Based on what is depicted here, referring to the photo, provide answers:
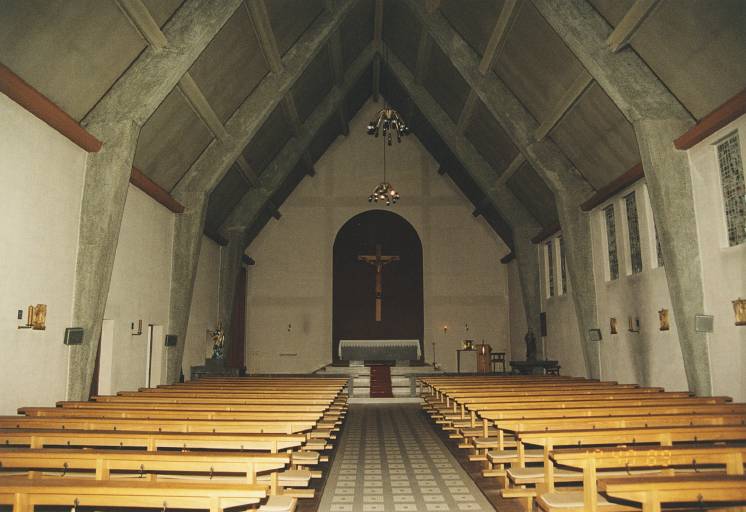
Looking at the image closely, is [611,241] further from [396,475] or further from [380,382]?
[396,475]

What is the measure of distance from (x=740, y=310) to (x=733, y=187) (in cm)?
170

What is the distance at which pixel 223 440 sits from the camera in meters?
4.23

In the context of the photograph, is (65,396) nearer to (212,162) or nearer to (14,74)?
(14,74)

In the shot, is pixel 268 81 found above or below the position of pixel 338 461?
above

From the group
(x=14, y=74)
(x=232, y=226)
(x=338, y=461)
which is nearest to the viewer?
(x=14, y=74)

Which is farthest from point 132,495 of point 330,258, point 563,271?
point 330,258

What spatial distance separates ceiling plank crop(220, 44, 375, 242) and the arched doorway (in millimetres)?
4665

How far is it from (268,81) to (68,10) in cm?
544

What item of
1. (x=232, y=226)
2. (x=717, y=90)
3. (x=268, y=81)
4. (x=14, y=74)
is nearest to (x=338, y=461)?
(x=14, y=74)

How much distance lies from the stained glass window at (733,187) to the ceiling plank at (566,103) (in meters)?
2.51

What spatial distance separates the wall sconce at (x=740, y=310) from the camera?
7.17m

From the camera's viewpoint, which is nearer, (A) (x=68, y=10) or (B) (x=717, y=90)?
(A) (x=68, y=10)

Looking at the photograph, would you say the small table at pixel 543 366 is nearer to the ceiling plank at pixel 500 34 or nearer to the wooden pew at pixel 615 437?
the ceiling plank at pixel 500 34

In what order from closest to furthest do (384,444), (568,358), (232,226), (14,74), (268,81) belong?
(14,74), (384,444), (268,81), (568,358), (232,226)
